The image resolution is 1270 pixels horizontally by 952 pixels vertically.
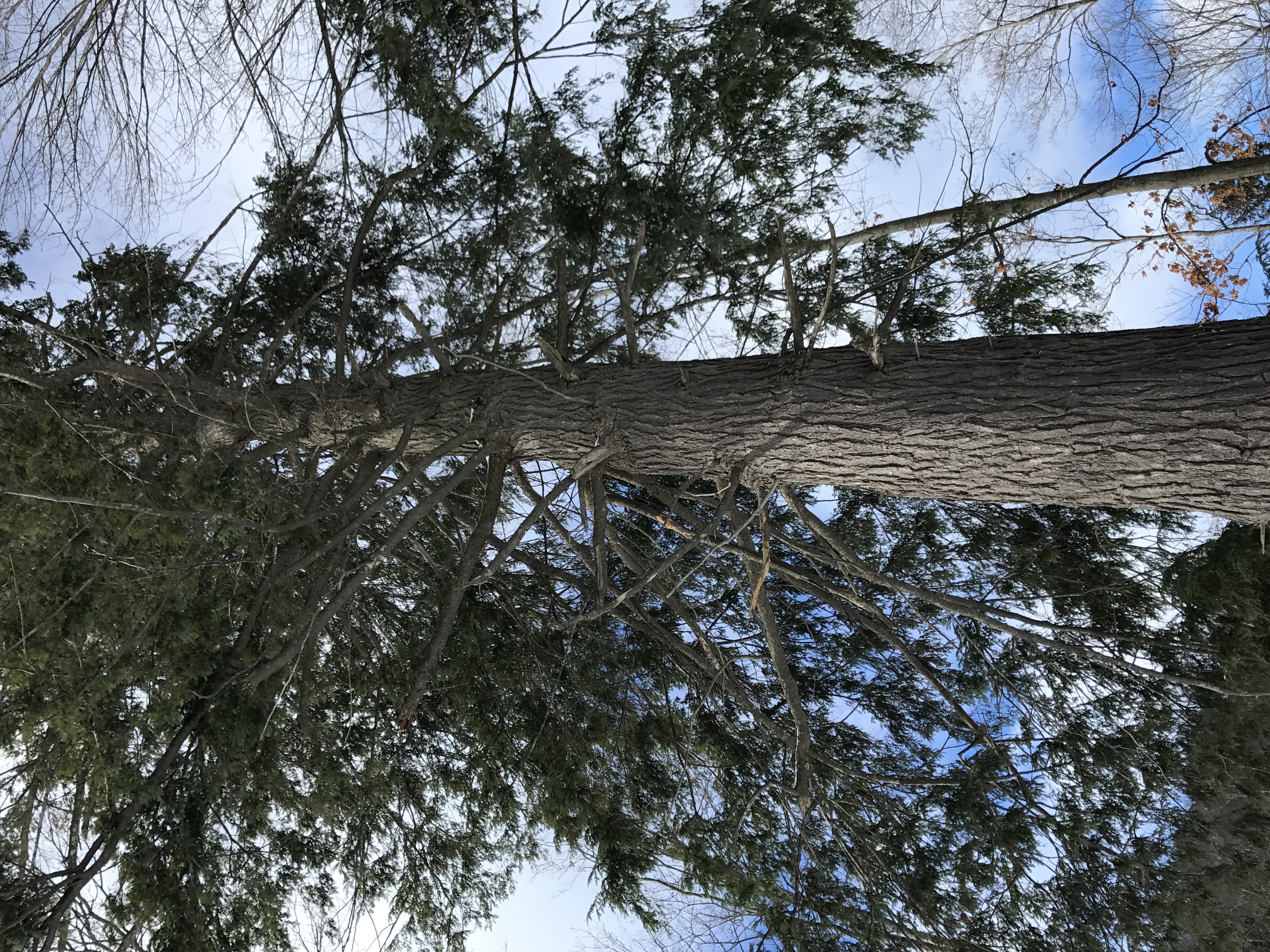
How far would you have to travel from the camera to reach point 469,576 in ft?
9.55

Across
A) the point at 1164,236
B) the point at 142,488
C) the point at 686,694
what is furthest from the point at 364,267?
the point at 1164,236

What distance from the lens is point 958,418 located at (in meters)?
2.28

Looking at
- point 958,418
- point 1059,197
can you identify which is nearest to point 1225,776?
point 958,418

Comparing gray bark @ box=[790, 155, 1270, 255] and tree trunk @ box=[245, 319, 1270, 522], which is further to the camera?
gray bark @ box=[790, 155, 1270, 255]

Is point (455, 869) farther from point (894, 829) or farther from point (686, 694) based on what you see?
point (894, 829)

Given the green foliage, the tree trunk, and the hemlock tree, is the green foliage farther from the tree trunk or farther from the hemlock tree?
the tree trunk

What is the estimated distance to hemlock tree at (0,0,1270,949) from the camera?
A: 240cm

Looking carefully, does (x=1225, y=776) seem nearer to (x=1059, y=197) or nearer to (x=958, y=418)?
(x=958, y=418)

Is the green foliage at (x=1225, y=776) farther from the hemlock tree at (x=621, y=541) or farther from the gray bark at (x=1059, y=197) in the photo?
the gray bark at (x=1059, y=197)

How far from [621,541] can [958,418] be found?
1.91 meters

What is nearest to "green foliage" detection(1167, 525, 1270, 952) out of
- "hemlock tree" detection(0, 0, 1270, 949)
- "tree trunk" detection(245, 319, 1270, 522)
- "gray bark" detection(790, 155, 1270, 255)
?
"hemlock tree" detection(0, 0, 1270, 949)

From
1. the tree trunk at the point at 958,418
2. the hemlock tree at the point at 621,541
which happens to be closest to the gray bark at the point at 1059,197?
the hemlock tree at the point at 621,541

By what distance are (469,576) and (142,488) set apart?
111cm

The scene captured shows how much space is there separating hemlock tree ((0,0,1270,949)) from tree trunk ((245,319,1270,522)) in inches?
0.5
